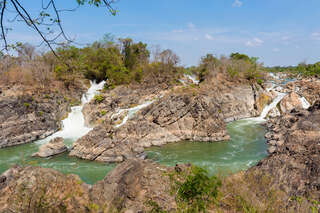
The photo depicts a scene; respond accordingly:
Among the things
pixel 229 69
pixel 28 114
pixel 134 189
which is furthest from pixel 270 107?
pixel 28 114

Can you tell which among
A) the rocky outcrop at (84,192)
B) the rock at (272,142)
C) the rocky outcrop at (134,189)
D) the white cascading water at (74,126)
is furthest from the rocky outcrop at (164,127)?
the rocky outcrop at (84,192)

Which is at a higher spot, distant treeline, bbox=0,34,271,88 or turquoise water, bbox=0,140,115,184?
distant treeline, bbox=0,34,271,88

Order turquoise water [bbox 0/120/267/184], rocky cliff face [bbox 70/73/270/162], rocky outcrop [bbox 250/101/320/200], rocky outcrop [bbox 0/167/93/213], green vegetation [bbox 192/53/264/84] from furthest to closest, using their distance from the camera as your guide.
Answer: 1. green vegetation [bbox 192/53/264/84]
2. rocky cliff face [bbox 70/73/270/162]
3. turquoise water [bbox 0/120/267/184]
4. rocky outcrop [bbox 250/101/320/200]
5. rocky outcrop [bbox 0/167/93/213]

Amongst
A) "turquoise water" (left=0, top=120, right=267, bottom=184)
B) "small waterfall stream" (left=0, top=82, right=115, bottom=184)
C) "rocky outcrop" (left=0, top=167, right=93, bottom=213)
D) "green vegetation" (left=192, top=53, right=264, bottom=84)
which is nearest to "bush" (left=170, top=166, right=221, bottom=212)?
"rocky outcrop" (left=0, top=167, right=93, bottom=213)

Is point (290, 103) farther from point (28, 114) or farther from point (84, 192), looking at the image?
point (28, 114)

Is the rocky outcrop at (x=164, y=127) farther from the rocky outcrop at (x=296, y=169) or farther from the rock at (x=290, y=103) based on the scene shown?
the rock at (x=290, y=103)

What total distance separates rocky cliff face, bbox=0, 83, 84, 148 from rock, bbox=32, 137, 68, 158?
4.54 meters

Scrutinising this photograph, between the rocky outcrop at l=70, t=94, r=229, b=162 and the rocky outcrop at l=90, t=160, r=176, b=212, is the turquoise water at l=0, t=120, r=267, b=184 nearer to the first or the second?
the rocky outcrop at l=70, t=94, r=229, b=162

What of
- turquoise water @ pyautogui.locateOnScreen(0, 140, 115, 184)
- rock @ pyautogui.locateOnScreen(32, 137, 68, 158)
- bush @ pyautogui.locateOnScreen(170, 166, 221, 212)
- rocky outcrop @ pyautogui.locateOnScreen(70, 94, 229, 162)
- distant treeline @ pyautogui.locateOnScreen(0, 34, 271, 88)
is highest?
distant treeline @ pyautogui.locateOnScreen(0, 34, 271, 88)

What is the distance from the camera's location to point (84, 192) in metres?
6.05

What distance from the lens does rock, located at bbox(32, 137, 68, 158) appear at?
1478 centimetres

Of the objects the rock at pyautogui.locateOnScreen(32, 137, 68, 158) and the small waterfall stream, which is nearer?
the small waterfall stream

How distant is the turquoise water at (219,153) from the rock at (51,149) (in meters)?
6.86

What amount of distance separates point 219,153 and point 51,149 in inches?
513
